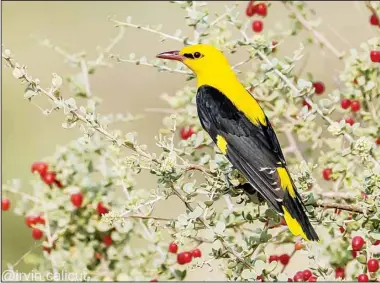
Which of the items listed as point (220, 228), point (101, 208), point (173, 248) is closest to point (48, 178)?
point (101, 208)

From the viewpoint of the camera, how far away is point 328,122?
3693mm

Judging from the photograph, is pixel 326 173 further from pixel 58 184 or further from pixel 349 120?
pixel 58 184

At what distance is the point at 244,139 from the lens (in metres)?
3.98

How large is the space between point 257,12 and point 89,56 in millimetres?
6374

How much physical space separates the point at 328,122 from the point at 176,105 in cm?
95

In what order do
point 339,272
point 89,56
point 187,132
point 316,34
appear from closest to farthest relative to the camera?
point 339,272 < point 187,132 < point 316,34 < point 89,56

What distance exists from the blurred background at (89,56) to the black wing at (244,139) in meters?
2.33

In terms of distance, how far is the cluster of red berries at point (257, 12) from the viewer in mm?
4629

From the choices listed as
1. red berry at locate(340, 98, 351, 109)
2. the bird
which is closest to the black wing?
the bird

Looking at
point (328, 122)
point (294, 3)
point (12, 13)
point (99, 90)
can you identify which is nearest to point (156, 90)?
point (99, 90)

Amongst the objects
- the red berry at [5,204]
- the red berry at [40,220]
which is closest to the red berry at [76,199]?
the red berry at [40,220]

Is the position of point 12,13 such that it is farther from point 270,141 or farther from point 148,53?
point 270,141

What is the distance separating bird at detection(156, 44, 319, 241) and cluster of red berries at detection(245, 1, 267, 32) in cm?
41

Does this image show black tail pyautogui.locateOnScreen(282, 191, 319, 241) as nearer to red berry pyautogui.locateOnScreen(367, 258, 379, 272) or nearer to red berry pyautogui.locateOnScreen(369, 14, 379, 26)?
red berry pyautogui.locateOnScreen(367, 258, 379, 272)
